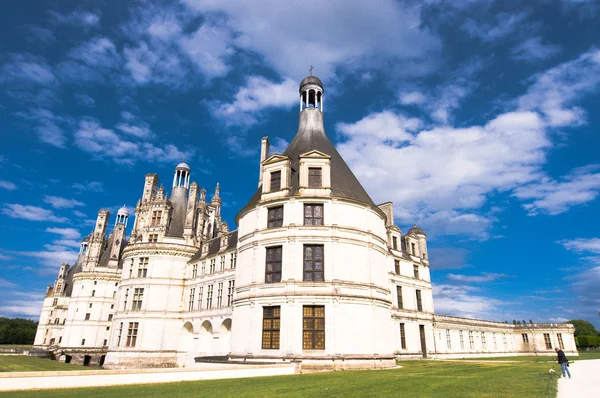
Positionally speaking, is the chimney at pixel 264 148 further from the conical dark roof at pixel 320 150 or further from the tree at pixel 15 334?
the tree at pixel 15 334

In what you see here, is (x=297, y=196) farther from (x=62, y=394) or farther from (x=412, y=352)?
(x=412, y=352)

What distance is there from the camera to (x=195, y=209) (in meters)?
53.5

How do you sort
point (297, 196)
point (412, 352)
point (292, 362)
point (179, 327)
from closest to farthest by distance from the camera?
point (292, 362), point (297, 196), point (412, 352), point (179, 327)

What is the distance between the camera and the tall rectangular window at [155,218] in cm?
5059

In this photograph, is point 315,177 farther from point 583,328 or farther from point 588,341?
point 583,328

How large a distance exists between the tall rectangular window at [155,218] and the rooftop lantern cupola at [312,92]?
27532 mm

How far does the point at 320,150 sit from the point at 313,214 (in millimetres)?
6332

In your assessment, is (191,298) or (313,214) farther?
(191,298)

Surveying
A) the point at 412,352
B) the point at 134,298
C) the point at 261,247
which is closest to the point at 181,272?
the point at 134,298

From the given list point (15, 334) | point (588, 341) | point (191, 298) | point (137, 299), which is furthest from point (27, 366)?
point (588, 341)

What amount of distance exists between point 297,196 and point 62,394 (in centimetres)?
1781

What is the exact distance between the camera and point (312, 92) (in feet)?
113

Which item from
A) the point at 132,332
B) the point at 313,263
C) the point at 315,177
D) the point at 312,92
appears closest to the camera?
the point at 313,263

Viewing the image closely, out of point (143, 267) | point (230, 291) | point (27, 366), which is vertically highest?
point (143, 267)
